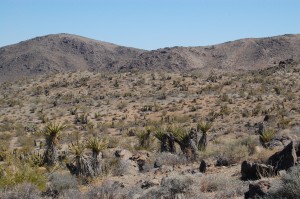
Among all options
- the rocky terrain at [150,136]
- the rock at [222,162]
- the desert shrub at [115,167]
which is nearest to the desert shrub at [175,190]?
the rocky terrain at [150,136]

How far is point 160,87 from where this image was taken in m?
57.6

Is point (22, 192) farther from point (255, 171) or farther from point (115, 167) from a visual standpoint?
point (115, 167)

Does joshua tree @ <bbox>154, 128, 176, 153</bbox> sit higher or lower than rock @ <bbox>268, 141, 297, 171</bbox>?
lower

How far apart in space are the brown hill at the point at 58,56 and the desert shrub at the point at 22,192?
4201 inches

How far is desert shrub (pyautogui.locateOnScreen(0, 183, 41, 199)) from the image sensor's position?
1045 cm

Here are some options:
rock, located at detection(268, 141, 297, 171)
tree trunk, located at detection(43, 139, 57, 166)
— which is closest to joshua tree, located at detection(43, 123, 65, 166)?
tree trunk, located at detection(43, 139, 57, 166)

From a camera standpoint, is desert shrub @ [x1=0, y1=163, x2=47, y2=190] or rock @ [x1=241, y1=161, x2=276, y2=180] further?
rock @ [x1=241, y1=161, x2=276, y2=180]

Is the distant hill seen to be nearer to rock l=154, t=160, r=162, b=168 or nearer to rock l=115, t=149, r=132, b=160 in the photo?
rock l=115, t=149, r=132, b=160

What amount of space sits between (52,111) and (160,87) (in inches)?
618

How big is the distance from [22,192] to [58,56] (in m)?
124

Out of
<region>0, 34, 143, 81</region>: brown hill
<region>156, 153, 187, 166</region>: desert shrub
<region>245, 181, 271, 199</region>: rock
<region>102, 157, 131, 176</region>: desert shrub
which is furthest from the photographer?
<region>0, 34, 143, 81</region>: brown hill

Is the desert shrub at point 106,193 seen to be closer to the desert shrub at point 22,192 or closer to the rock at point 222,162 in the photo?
the desert shrub at point 22,192

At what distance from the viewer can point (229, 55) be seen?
11075 cm

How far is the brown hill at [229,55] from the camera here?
10425cm
